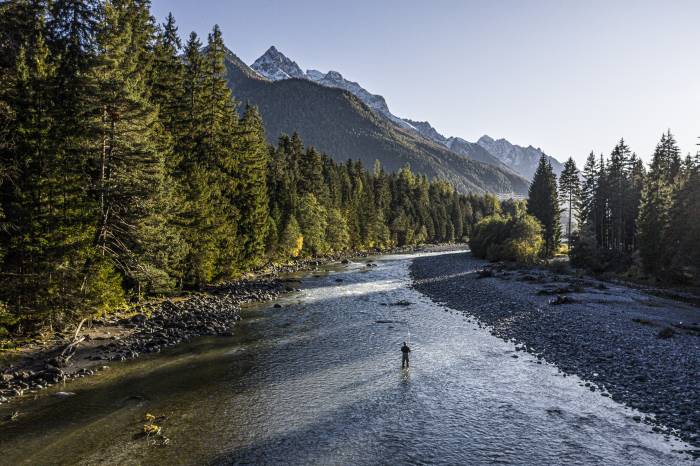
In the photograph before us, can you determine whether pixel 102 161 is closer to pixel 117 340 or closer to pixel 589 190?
pixel 117 340

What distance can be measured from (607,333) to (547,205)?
70.3m

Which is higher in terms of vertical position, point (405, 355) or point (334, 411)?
point (405, 355)

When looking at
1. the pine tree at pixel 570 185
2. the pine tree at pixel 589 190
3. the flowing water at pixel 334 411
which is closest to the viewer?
the flowing water at pixel 334 411

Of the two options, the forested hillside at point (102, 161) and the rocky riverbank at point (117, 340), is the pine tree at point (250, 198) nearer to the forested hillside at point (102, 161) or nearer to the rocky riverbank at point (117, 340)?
the forested hillside at point (102, 161)

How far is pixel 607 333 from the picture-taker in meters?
25.9

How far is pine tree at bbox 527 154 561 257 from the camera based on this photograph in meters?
89.0

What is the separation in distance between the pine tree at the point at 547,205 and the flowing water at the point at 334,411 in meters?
71.6

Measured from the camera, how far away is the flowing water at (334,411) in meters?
13.6

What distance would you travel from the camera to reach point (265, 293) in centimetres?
4253

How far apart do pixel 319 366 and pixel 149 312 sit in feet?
55.2

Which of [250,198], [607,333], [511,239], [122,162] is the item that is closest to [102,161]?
[122,162]

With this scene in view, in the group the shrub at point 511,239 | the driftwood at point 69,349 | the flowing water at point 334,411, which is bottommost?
the flowing water at point 334,411

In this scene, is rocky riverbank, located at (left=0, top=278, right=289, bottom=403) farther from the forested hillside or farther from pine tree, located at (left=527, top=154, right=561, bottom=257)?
pine tree, located at (left=527, top=154, right=561, bottom=257)

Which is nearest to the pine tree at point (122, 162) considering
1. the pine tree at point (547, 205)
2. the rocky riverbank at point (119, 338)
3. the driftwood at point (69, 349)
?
the rocky riverbank at point (119, 338)
